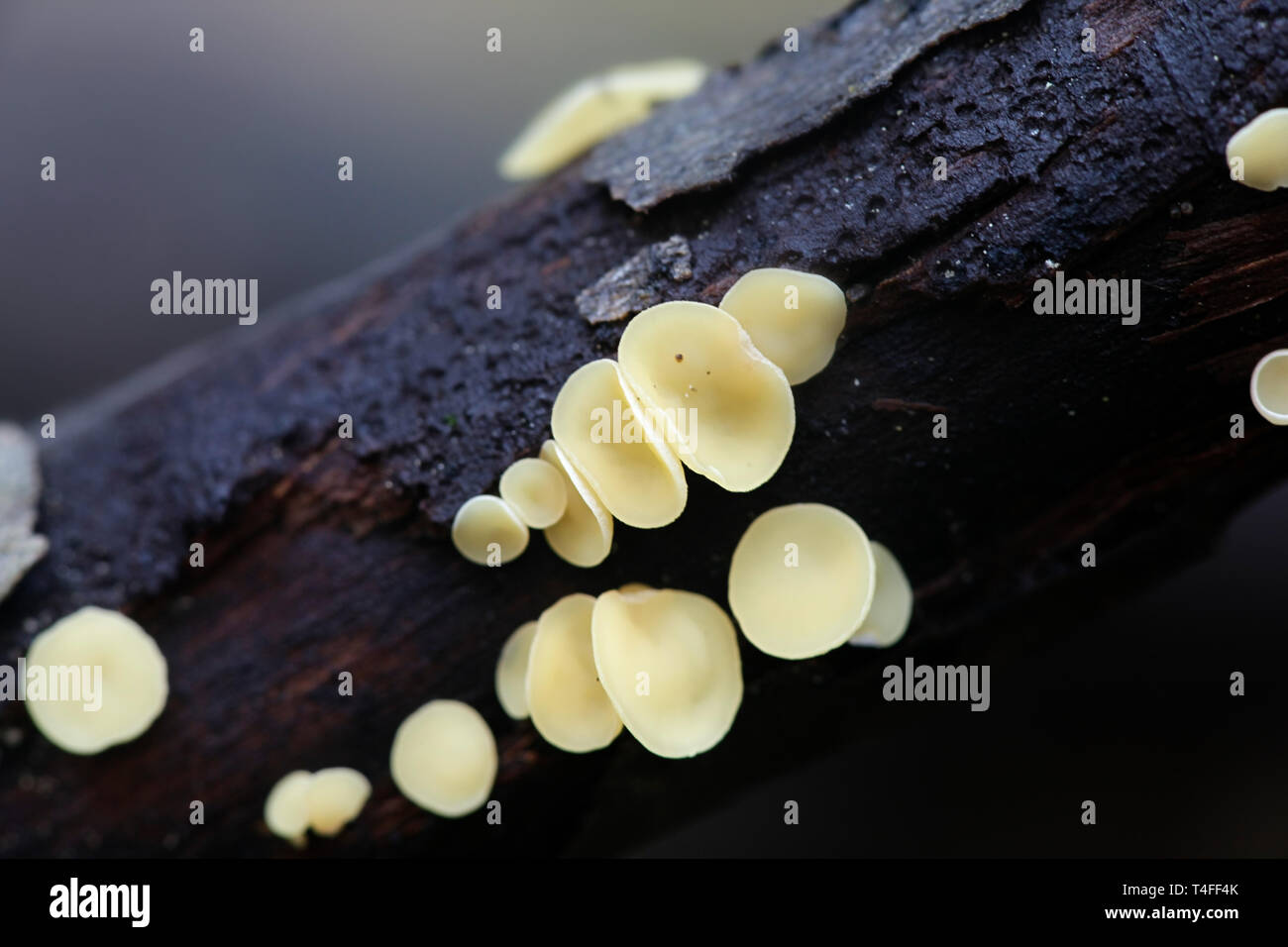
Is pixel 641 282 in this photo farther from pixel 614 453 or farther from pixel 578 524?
pixel 578 524

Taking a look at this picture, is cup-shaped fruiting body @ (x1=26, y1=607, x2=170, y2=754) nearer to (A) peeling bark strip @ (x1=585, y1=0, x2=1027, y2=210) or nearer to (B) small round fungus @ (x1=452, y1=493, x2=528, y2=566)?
(B) small round fungus @ (x1=452, y1=493, x2=528, y2=566)

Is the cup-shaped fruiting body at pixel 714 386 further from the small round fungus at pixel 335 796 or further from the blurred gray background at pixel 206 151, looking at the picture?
the blurred gray background at pixel 206 151

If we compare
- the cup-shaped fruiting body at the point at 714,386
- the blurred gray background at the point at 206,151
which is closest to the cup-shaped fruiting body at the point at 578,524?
the cup-shaped fruiting body at the point at 714,386

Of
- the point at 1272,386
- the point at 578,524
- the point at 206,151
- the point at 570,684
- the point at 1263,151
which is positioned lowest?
the point at 570,684

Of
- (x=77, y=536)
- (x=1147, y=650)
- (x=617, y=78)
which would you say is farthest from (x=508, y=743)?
(x=1147, y=650)

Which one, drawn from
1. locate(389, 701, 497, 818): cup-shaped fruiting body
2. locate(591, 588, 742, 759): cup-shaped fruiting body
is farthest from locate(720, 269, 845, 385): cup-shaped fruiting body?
locate(389, 701, 497, 818): cup-shaped fruiting body

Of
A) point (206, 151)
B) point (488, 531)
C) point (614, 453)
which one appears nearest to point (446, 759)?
point (488, 531)
